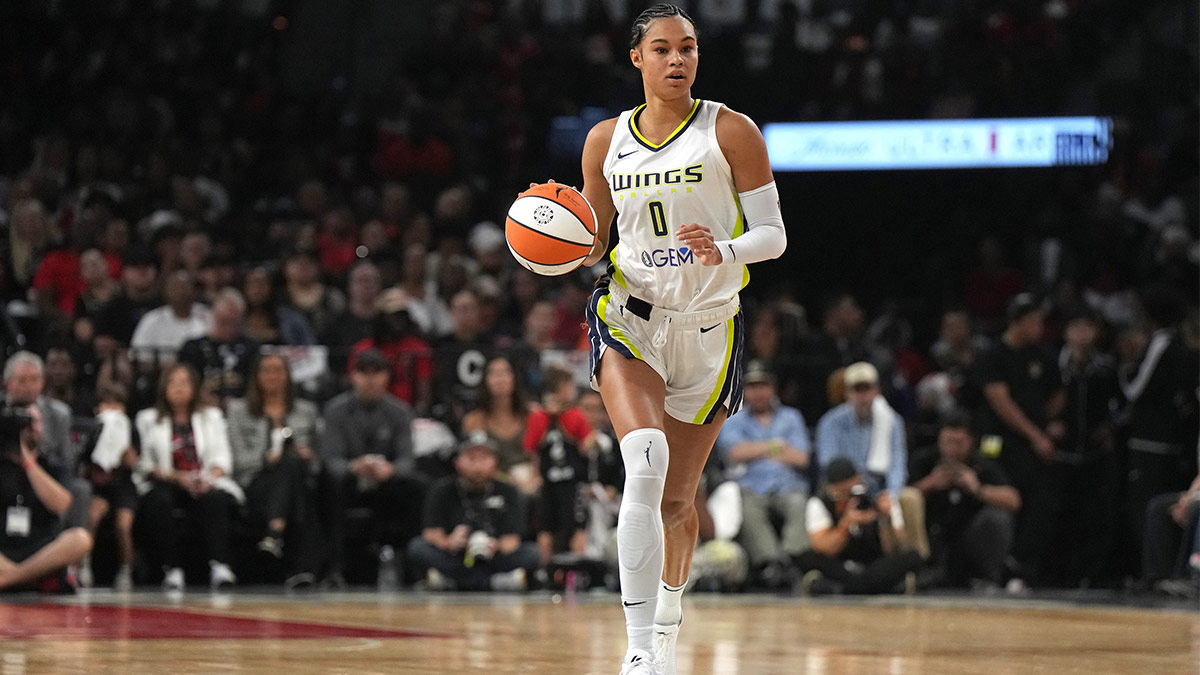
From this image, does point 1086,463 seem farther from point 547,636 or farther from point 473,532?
point 547,636

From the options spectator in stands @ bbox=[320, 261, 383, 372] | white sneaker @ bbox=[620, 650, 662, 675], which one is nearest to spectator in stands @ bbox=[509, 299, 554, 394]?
spectator in stands @ bbox=[320, 261, 383, 372]

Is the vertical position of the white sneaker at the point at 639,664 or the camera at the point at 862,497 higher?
the camera at the point at 862,497

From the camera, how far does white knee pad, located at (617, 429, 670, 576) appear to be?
5.69 meters

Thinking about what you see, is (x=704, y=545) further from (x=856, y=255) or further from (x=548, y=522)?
(x=856, y=255)

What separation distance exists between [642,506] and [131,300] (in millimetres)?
8082

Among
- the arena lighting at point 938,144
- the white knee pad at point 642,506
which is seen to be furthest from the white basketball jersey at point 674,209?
the arena lighting at point 938,144

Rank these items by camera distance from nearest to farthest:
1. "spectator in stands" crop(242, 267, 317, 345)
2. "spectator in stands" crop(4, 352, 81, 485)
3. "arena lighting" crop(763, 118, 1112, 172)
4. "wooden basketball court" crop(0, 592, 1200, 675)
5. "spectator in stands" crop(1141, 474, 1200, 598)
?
"wooden basketball court" crop(0, 592, 1200, 675) < "spectator in stands" crop(4, 352, 81, 485) < "spectator in stands" crop(1141, 474, 1200, 598) < "spectator in stands" crop(242, 267, 317, 345) < "arena lighting" crop(763, 118, 1112, 172)

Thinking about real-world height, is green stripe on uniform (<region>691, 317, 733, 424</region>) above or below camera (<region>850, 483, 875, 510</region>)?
above

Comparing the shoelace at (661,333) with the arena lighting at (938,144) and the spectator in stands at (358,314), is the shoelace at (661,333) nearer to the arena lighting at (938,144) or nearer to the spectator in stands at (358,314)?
the spectator in stands at (358,314)

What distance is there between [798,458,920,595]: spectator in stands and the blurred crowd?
0.02 meters

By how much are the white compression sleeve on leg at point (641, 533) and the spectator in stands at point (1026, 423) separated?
8.04 metres

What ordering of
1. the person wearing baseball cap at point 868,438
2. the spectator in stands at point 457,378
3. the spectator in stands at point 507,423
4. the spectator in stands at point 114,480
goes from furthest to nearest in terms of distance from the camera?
the spectator in stands at point 457,378 → the person wearing baseball cap at point 868,438 → the spectator in stands at point 507,423 → the spectator in stands at point 114,480

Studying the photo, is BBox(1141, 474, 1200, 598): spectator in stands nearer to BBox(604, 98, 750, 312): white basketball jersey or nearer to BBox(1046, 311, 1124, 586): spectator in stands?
BBox(1046, 311, 1124, 586): spectator in stands

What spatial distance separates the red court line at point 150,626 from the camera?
304 inches
